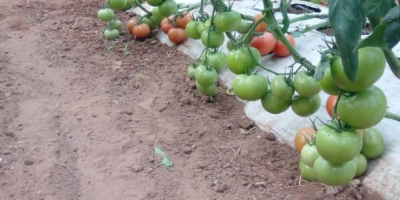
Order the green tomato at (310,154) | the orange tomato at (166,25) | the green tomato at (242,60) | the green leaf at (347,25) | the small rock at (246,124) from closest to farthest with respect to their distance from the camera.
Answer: the green leaf at (347,25), the green tomato at (310,154), the green tomato at (242,60), the small rock at (246,124), the orange tomato at (166,25)

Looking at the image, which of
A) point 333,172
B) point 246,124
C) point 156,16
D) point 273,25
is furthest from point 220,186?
point 156,16

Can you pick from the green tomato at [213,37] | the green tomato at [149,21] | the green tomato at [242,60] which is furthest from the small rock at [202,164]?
the green tomato at [149,21]

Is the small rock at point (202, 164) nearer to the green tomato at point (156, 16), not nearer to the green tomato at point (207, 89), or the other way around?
the green tomato at point (207, 89)

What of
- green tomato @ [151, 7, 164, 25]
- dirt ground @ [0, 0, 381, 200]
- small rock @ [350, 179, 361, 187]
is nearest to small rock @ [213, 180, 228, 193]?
dirt ground @ [0, 0, 381, 200]

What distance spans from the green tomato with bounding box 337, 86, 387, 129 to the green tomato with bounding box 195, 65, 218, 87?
1582 millimetres

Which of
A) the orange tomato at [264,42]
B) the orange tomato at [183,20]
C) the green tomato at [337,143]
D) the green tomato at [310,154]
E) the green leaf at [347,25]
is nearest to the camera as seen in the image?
the green leaf at [347,25]

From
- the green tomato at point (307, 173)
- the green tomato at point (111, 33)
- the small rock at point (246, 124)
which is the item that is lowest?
the green tomato at point (111, 33)

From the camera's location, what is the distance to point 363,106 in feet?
4.09

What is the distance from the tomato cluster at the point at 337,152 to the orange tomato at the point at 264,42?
0.75m

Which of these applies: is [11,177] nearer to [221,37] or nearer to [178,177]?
[178,177]

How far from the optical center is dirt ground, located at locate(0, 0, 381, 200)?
7.63 ft

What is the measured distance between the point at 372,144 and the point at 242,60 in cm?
65

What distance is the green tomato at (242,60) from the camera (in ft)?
7.23

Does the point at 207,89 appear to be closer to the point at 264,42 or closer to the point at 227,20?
the point at 264,42
